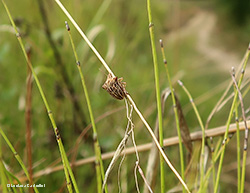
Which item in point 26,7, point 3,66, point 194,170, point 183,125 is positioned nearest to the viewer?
point 183,125

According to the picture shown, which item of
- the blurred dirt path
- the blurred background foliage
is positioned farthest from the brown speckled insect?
the blurred dirt path

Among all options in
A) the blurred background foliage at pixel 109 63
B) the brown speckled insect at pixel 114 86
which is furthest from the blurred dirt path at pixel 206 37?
the brown speckled insect at pixel 114 86

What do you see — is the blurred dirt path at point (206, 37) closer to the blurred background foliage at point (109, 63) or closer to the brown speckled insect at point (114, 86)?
the blurred background foliage at point (109, 63)

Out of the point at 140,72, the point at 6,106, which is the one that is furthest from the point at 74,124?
the point at 140,72

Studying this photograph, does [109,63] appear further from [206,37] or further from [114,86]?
[206,37]

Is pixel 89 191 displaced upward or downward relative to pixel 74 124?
downward

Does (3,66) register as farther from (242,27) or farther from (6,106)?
(242,27)

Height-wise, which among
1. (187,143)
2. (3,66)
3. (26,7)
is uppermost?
(26,7)
